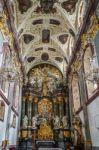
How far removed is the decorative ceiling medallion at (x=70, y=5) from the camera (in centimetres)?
1439

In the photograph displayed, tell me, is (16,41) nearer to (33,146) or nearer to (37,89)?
(37,89)

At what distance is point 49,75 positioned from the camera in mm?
23578

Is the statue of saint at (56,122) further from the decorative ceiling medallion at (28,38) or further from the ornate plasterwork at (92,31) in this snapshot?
the ornate plasterwork at (92,31)

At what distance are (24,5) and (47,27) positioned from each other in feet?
13.2

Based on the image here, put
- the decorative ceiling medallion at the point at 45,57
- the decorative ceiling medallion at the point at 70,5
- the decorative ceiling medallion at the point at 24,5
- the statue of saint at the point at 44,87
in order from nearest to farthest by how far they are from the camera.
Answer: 1. the decorative ceiling medallion at the point at 24,5
2. the decorative ceiling medallion at the point at 70,5
3. the statue of saint at the point at 44,87
4. the decorative ceiling medallion at the point at 45,57

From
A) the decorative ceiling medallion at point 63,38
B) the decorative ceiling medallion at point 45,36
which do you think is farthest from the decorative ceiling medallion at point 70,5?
the decorative ceiling medallion at point 45,36

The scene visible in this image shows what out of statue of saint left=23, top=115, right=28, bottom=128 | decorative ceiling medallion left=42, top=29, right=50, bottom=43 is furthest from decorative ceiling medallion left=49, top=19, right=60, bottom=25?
statue of saint left=23, top=115, right=28, bottom=128

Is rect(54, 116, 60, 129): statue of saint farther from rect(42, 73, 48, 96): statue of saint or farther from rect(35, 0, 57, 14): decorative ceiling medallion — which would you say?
rect(35, 0, 57, 14): decorative ceiling medallion

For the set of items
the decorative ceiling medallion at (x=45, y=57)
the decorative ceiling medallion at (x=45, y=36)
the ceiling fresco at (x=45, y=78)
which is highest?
the decorative ceiling medallion at (x=45, y=36)

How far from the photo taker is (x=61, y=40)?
1916cm

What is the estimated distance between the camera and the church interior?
11.4 meters

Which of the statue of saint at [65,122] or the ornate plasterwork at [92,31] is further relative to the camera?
the statue of saint at [65,122]

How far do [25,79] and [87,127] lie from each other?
39.8ft

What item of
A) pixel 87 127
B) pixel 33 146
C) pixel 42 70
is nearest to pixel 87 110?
pixel 87 127
